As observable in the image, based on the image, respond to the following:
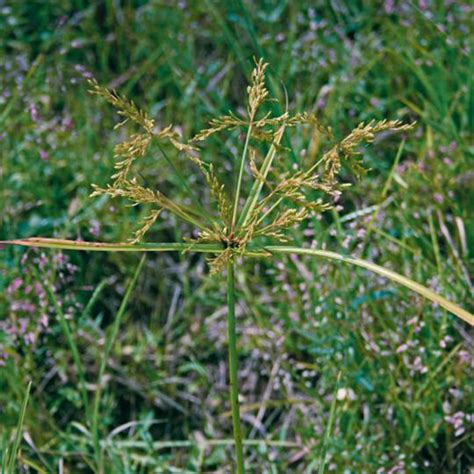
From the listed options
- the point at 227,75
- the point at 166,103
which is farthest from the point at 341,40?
the point at 166,103

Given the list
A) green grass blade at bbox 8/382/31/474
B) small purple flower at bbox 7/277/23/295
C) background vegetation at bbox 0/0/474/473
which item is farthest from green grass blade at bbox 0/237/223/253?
small purple flower at bbox 7/277/23/295

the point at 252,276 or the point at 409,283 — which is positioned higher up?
the point at 409,283

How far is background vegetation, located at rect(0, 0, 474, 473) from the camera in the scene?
67.9 inches

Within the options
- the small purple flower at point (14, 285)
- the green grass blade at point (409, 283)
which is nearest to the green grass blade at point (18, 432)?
the green grass blade at point (409, 283)

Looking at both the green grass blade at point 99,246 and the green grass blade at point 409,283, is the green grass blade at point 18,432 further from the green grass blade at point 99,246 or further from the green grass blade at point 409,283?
the green grass blade at point 409,283

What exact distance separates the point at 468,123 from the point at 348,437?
0.93 m

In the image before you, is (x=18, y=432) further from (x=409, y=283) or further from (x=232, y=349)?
(x=409, y=283)

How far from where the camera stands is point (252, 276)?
7.20ft

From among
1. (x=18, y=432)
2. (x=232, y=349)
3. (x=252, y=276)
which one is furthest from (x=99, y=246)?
(x=252, y=276)

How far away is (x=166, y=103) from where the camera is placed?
2.64 m

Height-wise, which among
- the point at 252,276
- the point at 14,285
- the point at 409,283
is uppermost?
the point at 409,283

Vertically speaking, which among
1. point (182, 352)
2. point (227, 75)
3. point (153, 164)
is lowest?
point (182, 352)

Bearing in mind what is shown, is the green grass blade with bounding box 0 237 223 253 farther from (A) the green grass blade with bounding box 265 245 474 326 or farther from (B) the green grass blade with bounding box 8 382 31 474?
(B) the green grass blade with bounding box 8 382 31 474

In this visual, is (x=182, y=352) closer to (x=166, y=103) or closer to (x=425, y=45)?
(x=166, y=103)
